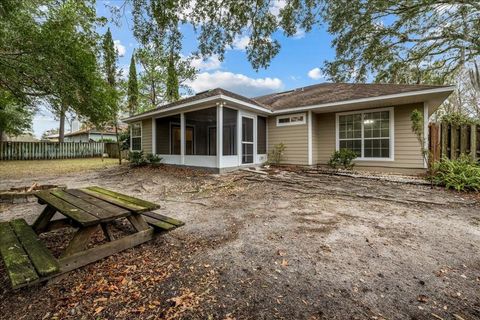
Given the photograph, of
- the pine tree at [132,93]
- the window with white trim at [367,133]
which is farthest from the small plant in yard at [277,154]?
the pine tree at [132,93]

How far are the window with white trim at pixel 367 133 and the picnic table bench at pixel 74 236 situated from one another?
7.91 metres

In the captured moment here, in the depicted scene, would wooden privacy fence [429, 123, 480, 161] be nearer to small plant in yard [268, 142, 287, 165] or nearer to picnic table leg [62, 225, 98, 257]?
small plant in yard [268, 142, 287, 165]

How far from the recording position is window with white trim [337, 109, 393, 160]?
7891 mm

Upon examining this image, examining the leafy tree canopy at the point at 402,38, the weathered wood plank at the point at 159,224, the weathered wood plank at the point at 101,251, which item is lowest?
the weathered wood plank at the point at 101,251

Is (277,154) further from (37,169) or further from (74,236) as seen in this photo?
(37,169)

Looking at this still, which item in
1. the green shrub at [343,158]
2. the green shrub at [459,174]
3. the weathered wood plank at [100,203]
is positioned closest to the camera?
the weathered wood plank at [100,203]

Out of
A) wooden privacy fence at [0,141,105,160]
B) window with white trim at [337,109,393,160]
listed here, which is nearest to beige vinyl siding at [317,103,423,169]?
window with white trim at [337,109,393,160]

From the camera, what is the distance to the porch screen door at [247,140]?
348 inches

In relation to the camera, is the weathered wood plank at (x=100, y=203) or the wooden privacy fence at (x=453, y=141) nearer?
the weathered wood plank at (x=100, y=203)

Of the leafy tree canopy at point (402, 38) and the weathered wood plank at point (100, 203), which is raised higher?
the leafy tree canopy at point (402, 38)

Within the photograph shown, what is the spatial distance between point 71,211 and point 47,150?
2003cm

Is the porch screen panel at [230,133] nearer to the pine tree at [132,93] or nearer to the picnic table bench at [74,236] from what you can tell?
the picnic table bench at [74,236]

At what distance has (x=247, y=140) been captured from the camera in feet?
29.5

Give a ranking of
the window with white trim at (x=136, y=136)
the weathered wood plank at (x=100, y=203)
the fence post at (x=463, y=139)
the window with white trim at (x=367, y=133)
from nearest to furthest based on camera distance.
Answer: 1. the weathered wood plank at (x=100, y=203)
2. the fence post at (x=463, y=139)
3. the window with white trim at (x=367, y=133)
4. the window with white trim at (x=136, y=136)
